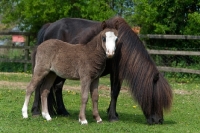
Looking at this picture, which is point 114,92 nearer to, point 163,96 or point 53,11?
A: point 163,96

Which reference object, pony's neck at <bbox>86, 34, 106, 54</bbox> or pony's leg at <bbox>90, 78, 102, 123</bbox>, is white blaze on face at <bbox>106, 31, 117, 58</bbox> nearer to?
pony's neck at <bbox>86, 34, 106, 54</bbox>

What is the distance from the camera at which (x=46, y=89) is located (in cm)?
873

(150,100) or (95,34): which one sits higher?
(95,34)

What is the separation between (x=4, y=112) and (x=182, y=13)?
1043cm

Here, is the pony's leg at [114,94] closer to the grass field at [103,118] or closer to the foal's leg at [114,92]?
the foal's leg at [114,92]

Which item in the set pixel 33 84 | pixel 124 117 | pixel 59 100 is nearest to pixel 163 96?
pixel 124 117

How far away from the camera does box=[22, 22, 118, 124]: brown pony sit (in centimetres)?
799

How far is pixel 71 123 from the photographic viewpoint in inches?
320

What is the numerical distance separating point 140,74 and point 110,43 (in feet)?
3.17

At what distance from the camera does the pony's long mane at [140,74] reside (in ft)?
26.2

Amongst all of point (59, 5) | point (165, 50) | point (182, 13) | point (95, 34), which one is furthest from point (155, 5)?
point (95, 34)

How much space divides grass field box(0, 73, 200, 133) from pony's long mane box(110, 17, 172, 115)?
442 millimetres

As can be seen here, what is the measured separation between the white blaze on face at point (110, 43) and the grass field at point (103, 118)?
Answer: 1240 mm

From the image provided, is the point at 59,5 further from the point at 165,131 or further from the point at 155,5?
the point at 165,131
